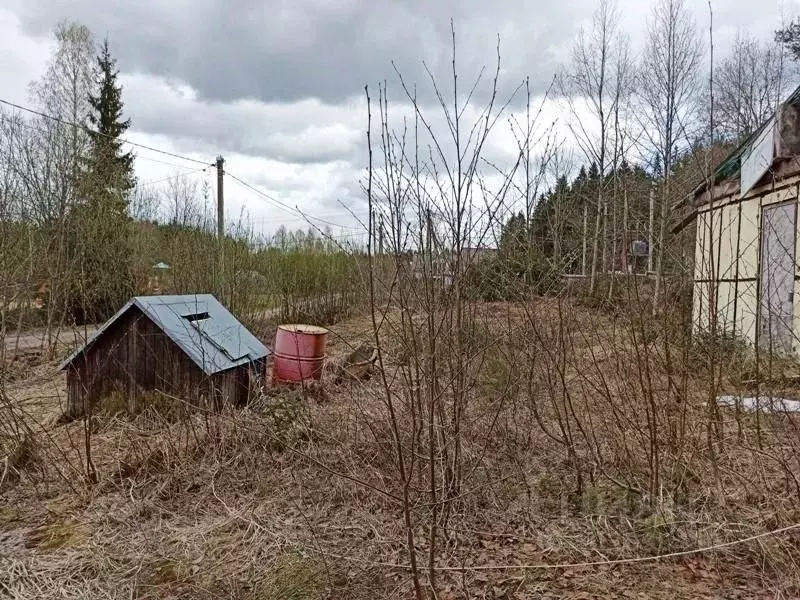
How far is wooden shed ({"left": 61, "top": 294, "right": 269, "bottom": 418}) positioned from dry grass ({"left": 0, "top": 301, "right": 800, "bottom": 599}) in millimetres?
624

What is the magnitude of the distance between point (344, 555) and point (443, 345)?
4.18 ft

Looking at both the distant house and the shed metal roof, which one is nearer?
the shed metal roof

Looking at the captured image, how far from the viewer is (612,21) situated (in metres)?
17.9

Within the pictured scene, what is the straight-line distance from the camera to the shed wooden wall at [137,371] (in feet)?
16.6

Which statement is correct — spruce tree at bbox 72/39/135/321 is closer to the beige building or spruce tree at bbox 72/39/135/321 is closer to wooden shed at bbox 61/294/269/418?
wooden shed at bbox 61/294/269/418

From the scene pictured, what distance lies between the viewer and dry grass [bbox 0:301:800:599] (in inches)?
105

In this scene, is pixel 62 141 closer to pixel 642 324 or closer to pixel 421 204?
pixel 421 204

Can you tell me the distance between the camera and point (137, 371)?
5199 mm

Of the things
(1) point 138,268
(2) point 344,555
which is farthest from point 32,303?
(2) point 344,555

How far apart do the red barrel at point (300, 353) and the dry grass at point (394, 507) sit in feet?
6.04

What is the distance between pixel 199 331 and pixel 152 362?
0.55m

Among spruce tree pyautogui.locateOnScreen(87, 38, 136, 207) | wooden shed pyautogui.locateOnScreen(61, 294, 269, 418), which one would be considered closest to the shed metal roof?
wooden shed pyautogui.locateOnScreen(61, 294, 269, 418)

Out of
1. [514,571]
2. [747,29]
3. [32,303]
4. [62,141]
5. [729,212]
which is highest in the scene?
[747,29]

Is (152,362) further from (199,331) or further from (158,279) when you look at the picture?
(158,279)
